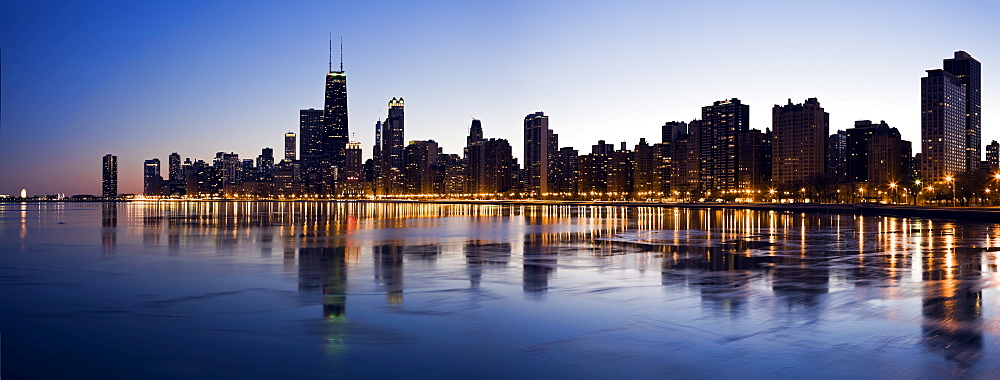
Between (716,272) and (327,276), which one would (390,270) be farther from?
(716,272)

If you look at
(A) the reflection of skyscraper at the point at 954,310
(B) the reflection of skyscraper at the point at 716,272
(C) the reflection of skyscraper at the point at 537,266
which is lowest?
(C) the reflection of skyscraper at the point at 537,266

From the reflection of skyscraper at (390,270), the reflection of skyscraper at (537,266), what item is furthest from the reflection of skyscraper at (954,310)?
the reflection of skyscraper at (390,270)

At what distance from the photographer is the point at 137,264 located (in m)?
25.4

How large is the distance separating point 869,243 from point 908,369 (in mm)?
27522

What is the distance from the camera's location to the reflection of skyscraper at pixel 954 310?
1072cm

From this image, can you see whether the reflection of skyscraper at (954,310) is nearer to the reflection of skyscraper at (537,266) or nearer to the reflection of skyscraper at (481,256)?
the reflection of skyscraper at (537,266)

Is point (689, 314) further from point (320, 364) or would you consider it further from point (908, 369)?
point (320, 364)

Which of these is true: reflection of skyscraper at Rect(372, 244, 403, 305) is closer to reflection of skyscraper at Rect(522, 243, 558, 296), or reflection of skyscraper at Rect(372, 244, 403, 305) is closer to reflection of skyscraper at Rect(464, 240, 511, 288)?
reflection of skyscraper at Rect(464, 240, 511, 288)

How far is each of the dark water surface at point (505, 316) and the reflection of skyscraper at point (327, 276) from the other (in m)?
0.12

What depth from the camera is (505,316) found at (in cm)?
1415

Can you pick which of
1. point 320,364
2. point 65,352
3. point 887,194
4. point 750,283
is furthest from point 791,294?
point 887,194

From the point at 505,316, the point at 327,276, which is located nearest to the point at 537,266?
the point at 327,276

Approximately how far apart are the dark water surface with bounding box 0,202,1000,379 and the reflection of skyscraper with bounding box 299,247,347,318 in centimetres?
12

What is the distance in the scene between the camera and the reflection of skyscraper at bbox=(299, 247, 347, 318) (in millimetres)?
15535
